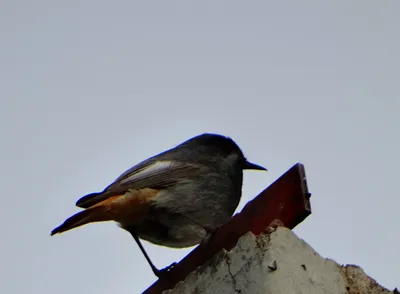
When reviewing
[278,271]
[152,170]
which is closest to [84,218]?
[152,170]

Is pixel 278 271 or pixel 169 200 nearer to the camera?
pixel 278 271

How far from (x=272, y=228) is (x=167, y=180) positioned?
2.71 meters

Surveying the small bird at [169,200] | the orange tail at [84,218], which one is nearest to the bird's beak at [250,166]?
the small bird at [169,200]

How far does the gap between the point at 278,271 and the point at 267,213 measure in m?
0.53

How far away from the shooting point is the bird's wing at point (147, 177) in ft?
20.2

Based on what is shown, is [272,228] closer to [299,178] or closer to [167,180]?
[299,178]

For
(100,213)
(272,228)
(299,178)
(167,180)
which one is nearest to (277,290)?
(272,228)

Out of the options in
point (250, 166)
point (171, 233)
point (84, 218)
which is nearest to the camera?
point (84, 218)

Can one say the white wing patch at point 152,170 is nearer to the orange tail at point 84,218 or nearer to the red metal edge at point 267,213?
the orange tail at point 84,218

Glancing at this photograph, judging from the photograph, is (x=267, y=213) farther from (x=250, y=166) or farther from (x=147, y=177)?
(x=250, y=166)

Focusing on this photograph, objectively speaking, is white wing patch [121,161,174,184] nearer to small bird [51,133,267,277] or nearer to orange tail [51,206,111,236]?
small bird [51,133,267,277]

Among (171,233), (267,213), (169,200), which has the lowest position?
(267,213)

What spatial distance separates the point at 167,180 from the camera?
6.64m

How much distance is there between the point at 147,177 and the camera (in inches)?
257
